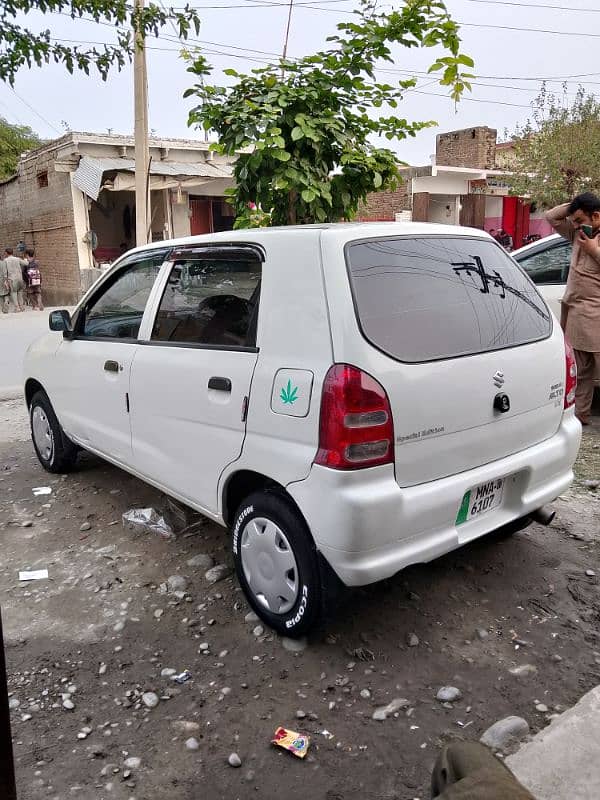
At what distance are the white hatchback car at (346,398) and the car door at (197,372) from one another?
0.01 metres

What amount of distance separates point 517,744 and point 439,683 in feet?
1.31

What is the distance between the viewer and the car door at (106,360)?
150 inches

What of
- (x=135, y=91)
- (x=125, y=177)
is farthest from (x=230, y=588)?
(x=125, y=177)

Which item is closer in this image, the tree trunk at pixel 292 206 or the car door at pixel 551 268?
the tree trunk at pixel 292 206

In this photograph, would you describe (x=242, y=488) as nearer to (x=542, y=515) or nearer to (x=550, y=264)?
(x=542, y=515)

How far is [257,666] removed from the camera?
278 centimetres

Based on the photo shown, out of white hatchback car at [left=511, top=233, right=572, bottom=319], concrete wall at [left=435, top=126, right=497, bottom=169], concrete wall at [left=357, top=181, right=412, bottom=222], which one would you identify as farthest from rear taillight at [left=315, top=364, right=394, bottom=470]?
concrete wall at [left=435, top=126, right=497, bottom=169]

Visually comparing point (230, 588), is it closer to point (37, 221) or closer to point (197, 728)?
point (197, 728)

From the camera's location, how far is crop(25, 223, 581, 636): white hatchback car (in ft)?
8.13

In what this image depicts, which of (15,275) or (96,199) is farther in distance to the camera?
(15,275)

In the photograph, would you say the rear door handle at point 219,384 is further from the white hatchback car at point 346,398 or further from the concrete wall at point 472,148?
the concrete wall at point 472,148

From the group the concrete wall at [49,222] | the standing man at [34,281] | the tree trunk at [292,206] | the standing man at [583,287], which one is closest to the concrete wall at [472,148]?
the concrete wall at [49,222]

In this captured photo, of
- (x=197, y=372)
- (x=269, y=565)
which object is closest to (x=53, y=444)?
(x=197, y=372)

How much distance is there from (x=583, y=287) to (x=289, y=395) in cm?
380
